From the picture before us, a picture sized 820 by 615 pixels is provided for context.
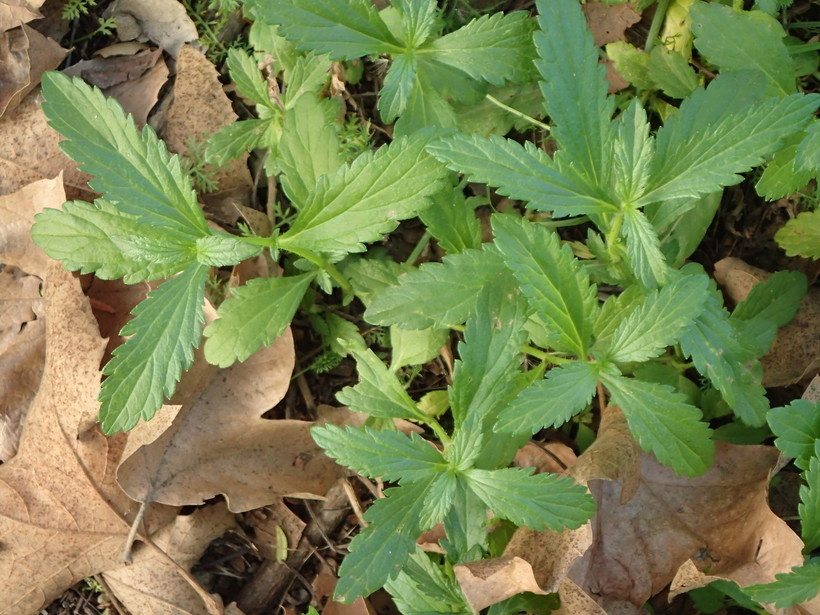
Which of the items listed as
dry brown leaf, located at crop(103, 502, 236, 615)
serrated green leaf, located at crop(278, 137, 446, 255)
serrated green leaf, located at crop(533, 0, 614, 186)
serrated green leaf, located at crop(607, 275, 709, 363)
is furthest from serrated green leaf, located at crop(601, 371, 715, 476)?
dry brown leaf, located at crop(103, 502, 236, 615)

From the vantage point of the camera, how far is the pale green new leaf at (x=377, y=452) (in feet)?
6.41

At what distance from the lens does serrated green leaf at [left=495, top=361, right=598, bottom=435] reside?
1.81 m

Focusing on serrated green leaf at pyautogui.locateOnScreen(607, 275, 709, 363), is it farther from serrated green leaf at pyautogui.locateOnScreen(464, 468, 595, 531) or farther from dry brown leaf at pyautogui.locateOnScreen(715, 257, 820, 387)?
dry brown leaf at pyautogui.locateOnScreen(715, 257, 820, 387)

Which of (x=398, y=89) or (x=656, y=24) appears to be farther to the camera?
(x=656, y=24)

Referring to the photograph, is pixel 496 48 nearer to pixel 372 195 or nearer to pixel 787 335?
pixel 372 195

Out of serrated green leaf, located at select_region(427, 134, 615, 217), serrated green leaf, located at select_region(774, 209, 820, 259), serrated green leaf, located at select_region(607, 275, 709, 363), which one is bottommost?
serrated green leaf, located at select_region(774, 209, 820, 259)

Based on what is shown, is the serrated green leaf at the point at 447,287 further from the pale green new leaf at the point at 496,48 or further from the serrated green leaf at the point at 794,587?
the serrated green leaf at the point at 794,587

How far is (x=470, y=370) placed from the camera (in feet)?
6.68

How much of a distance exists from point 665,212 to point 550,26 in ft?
2.02

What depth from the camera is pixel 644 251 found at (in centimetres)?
190

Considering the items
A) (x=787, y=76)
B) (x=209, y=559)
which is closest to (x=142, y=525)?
(x=209, y=559)

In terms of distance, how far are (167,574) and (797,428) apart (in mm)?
2061

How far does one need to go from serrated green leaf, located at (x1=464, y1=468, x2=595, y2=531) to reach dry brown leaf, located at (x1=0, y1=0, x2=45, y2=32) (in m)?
2.39

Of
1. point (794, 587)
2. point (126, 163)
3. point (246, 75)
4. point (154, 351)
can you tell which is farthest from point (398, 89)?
point (794, 587)
